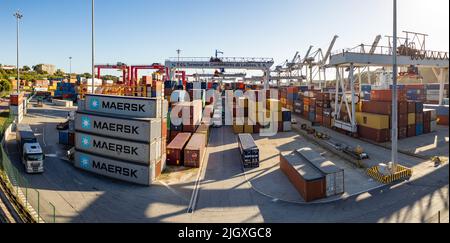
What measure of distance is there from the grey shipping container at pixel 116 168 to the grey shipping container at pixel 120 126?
5.80 feet

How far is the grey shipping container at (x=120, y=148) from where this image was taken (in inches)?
808

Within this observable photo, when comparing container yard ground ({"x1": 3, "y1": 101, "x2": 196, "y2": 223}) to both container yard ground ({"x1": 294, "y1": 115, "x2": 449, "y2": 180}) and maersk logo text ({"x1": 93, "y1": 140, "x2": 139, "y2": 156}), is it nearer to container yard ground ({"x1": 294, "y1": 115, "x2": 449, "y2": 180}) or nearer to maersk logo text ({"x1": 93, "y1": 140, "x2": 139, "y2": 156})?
maersk logo text ({"x1": 93, "y1": 140, "x2": 139, "y2": 156})

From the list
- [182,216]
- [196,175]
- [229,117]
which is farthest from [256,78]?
[182,216]

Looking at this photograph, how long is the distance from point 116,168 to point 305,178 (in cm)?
1272

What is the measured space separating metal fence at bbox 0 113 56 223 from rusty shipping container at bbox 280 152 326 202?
12634 mm

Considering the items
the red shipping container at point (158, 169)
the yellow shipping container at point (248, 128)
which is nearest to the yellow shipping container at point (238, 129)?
the yellow shipping container at point (248, 128)

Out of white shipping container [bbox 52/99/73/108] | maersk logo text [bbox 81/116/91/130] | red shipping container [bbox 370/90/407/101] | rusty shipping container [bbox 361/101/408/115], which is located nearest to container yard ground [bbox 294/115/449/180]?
rusty shipping container [bbox 361/101/408/115]

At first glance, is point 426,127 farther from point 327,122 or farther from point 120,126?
point 120,126

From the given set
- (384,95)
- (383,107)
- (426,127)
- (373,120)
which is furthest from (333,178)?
(426,127)

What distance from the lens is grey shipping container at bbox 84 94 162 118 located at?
21594 mm

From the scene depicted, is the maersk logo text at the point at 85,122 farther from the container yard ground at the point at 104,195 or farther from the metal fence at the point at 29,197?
the metal fence at the point at 29,197

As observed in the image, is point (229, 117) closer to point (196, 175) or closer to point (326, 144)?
point (326, 144)

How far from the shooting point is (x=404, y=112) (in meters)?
32.5
